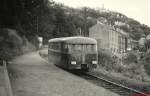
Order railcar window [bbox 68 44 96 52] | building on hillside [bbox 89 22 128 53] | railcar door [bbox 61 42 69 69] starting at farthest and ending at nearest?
building on hillside [bbox 89 22 128 53] < railcar window [bbox 68 44 96 52] < railcar door [bbox 61 42 69 69]

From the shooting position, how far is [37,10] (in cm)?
2555

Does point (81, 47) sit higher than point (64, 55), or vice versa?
point (81, 47)

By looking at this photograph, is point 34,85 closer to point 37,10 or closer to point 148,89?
point 148,89

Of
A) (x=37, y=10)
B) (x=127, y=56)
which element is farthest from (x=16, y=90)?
(x=127, y=56)

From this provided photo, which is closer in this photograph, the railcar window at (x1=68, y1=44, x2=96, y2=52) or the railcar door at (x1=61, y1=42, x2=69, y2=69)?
the railcar door at (x1=61, y1=42, x2=69, y2=69)

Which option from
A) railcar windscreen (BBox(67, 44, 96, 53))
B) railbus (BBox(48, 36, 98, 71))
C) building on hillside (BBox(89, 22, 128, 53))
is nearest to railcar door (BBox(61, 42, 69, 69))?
railbus (BBox(48, 36, 98, 71))

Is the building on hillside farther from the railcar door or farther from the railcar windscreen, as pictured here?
the railcar windscreen

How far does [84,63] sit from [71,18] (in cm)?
7823

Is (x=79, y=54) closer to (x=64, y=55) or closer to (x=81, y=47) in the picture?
(x=81, y=47)

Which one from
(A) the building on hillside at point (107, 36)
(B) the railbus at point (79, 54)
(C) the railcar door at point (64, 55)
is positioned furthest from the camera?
(A) the building on hillside at point (107, 36)

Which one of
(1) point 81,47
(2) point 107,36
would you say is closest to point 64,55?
(1) point 81,47

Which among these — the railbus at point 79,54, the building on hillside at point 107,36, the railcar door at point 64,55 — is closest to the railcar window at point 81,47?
the railbus at point 79,54

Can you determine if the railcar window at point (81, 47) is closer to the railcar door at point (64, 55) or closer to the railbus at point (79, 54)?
the railbus at point (79, 54)

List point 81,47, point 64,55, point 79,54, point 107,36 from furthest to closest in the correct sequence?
1. point 107,36
2. point 64,55
3. point 81,47
4. point 79,54
